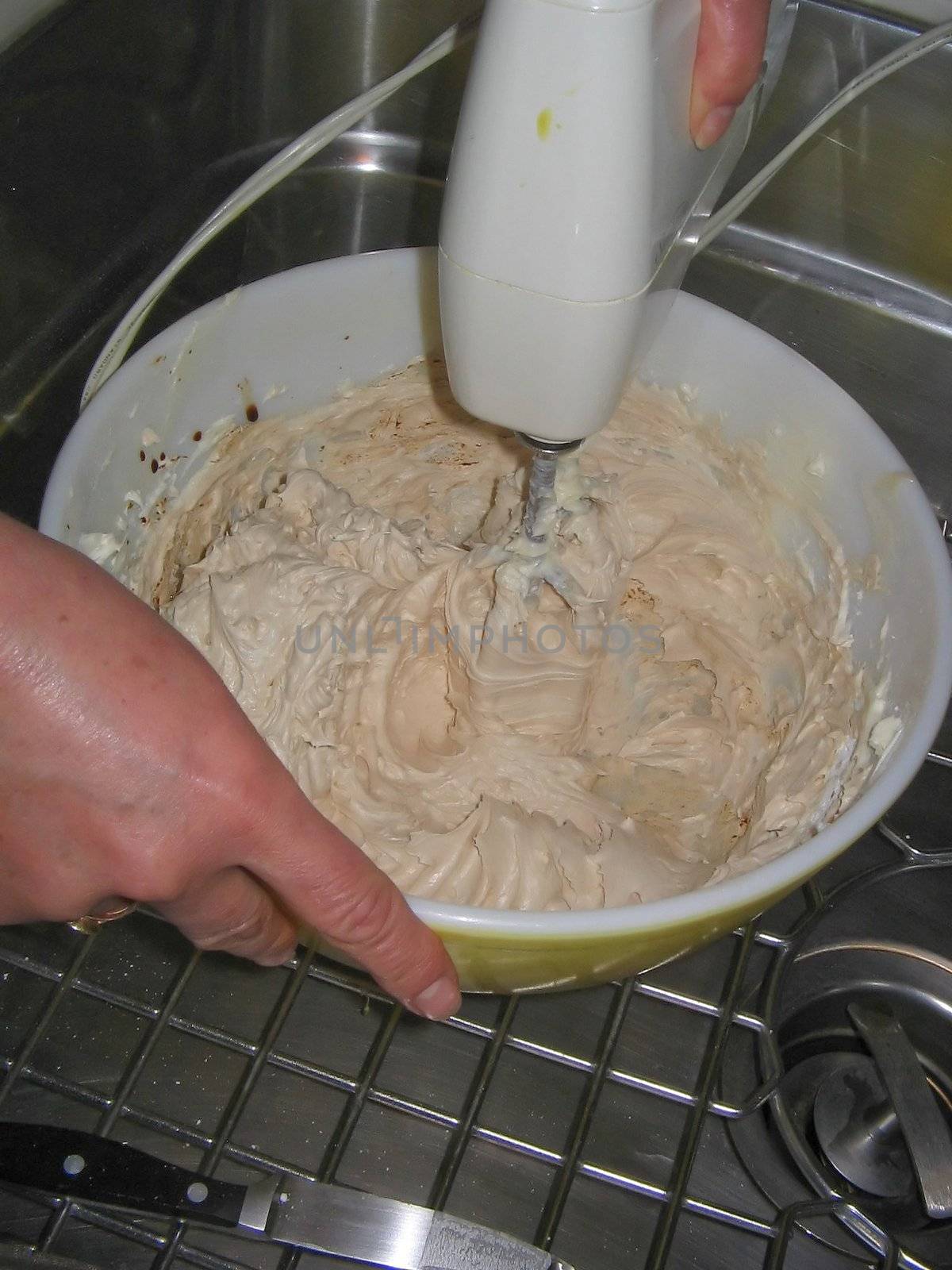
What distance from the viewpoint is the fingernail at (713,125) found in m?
0.53

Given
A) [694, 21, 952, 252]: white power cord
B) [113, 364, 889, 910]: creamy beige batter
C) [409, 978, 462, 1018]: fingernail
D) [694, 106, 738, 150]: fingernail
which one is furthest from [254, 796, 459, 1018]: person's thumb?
[694, 21, 952, 252]: white power cord

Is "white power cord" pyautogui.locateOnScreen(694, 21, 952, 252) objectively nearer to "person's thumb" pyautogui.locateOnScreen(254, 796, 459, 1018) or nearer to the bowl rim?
the bowl rim

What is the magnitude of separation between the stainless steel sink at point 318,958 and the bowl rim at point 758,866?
181mm

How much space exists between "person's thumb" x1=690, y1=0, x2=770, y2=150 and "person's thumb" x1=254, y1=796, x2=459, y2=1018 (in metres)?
0.38

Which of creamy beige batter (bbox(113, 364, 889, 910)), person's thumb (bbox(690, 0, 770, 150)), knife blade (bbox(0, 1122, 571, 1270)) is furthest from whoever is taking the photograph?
creamy beige batter (bbox(113, 364, 889, 910))

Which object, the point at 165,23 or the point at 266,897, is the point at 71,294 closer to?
the point at 165,23

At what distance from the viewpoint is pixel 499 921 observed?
22.9 inches

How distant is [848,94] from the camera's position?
883 millimetres

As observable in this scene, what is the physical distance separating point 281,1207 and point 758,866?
0.35 m

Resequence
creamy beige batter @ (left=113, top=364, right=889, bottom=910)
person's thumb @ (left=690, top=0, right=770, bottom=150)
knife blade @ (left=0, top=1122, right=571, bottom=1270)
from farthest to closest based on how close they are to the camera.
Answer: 1. creamy beige batter @ (left=113, top=364, right=889, bottom=910)
2. knife blade @ (left=0, top=1122, right=571, bottom=1270)
3. person's thumb @ (left=690, top=0, right=770, bottom=150)

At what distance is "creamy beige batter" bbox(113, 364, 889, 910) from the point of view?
75 centimetres

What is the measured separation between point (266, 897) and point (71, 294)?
Answer: 0.56 m

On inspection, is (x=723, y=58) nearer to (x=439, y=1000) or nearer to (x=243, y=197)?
(x=243, y=197)

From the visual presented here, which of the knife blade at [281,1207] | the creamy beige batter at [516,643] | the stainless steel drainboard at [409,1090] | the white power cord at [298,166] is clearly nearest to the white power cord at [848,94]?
the white power cord at [298,166]
